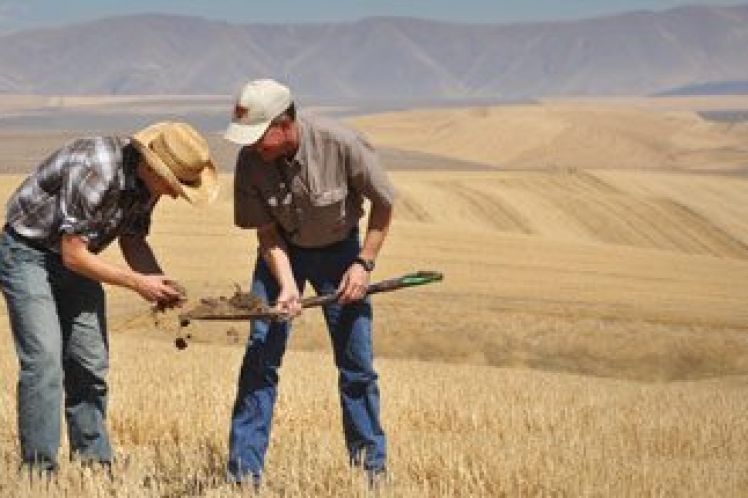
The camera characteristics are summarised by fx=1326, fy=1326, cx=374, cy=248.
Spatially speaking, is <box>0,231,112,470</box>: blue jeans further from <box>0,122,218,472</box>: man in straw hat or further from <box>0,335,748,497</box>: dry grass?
<box>0,335,748,497</box>: dry grass

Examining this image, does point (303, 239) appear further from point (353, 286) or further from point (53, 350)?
point (53, 350)

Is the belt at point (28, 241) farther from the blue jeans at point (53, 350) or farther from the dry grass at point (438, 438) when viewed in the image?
the dry grass at point (438, 438)

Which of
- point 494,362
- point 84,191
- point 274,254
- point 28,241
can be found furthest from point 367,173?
point 494,362

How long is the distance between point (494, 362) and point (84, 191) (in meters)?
12.8

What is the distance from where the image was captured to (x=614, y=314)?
21016mm

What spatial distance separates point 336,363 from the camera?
19.0ft

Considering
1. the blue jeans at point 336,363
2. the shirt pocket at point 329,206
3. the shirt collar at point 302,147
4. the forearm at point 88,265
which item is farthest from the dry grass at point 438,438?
the shirt collar at point 302,147

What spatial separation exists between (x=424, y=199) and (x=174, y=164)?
39.0 meters

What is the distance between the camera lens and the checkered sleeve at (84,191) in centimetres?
523

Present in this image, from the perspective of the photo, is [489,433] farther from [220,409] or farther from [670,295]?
[670,295]

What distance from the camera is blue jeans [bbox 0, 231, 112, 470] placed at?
17.5 ft

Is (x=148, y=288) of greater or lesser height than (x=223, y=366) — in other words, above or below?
above

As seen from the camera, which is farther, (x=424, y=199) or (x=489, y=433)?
(x=424, y=199)

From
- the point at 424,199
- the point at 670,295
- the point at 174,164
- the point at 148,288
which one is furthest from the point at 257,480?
the point at 424,199
